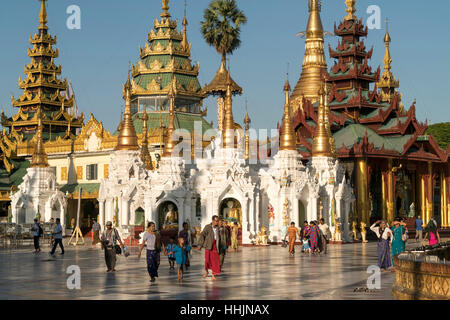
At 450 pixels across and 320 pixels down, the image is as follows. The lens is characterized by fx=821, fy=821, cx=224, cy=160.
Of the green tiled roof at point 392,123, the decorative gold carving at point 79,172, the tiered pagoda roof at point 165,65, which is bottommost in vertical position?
the decorative gold carving at point 79,172

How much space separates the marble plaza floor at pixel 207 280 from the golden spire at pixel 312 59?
3401cm

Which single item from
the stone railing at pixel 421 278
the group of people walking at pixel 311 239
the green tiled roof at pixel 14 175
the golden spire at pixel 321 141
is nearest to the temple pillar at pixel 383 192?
the golden spire at pixel 321 141

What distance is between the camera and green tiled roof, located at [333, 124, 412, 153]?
46531mm

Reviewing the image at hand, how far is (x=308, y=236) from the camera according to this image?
29.0 m

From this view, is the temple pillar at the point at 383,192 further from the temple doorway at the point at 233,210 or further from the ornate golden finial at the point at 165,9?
the ornate golden finial at the point at 165,9

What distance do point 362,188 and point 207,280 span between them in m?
27.5

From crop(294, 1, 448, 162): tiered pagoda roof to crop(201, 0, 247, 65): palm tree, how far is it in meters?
7.71

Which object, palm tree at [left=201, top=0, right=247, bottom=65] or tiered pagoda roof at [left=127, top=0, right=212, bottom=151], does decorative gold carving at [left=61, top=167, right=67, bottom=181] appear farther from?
palm tree at [left=201, top=0, right=247, bottom=65]

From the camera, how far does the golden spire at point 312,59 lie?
196 feet

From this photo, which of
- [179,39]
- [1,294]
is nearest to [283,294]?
[1,294]

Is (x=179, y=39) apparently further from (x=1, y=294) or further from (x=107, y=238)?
(x=1, y=294)

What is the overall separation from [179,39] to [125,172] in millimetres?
23732

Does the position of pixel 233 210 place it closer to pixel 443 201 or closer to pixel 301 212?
pixel 301 212
